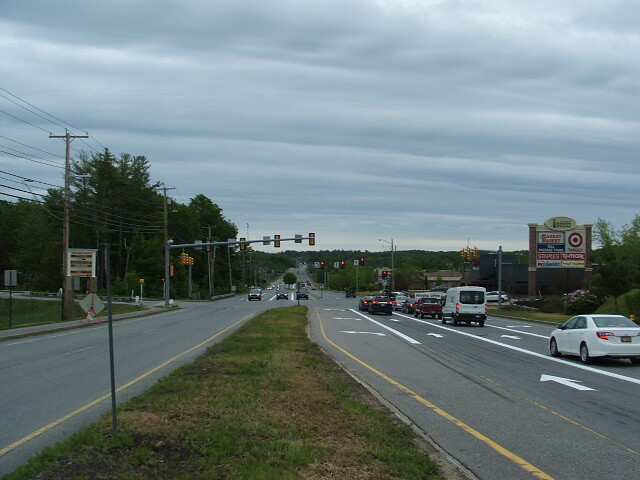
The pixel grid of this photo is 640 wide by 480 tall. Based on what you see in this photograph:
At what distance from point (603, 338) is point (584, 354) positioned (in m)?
0.90

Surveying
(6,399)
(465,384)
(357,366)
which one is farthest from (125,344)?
(465,384)

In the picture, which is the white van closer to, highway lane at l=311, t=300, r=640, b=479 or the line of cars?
highway lane at l=311, t=300, r=640, b=479

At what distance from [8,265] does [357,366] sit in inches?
4148

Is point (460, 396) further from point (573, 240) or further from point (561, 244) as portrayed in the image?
point (573, 240)

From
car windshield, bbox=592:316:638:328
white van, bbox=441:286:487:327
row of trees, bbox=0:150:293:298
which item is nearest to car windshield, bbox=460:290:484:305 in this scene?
white van, bbox=441:286:487:327

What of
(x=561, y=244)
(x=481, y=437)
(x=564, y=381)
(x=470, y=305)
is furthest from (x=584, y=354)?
(x=561, y=244)

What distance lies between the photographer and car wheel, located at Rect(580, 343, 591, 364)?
17.3 metres

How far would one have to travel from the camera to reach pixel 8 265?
107m

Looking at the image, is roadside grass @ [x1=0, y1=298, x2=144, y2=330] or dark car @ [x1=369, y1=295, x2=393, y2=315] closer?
roadside grass @ [x1=0, y1=298, x2=144, y2=330]

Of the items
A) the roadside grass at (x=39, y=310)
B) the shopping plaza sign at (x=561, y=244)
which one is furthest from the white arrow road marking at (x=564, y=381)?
the shopping plaza sign at (x=561, y=244)

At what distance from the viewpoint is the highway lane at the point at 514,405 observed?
7.27m

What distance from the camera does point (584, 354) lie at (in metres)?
17.4

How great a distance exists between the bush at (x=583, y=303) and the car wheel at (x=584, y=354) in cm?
2668

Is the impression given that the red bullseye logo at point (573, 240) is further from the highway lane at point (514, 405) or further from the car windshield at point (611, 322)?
the car windshield at point (611, 322)
